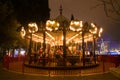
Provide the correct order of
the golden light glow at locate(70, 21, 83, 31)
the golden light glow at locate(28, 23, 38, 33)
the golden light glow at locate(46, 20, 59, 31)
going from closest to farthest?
1. the golden light glow at locate(70, 21, 83, 31)
2. the golden light glow at locate(46, 20, 59, 31)
3. the golden light glow at locate(28, 23, 38, 33)

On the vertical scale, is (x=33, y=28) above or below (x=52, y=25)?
below

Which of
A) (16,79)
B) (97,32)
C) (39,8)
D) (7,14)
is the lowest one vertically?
(16,79)

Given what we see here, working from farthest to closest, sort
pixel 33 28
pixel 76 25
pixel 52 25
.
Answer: pixel 33 28 → pixel 52 25 → pixel 76 25

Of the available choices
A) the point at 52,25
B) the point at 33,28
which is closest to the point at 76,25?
the point at 52,25

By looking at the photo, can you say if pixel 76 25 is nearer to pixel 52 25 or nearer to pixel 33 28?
pixel 52 25

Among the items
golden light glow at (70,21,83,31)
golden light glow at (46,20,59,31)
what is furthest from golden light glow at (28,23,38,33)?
golden light glow at (70,21,83,31)

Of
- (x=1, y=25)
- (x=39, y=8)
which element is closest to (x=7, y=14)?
(x=1, y=25)

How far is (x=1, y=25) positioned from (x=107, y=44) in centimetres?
11459

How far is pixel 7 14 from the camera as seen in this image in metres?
42.8

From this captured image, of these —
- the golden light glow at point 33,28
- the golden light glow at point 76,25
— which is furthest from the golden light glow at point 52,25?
the golden light glow at point 33,28

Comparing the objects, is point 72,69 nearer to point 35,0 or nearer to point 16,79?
point 16,79

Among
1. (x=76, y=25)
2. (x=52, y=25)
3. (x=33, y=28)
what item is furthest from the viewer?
(x=33, y=28)

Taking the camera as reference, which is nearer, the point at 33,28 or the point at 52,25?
the point at 52,25

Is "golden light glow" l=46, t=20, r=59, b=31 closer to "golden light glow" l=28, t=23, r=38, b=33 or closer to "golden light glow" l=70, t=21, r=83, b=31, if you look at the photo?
"golden light glow" l=70, t=21, r=83, b=31
